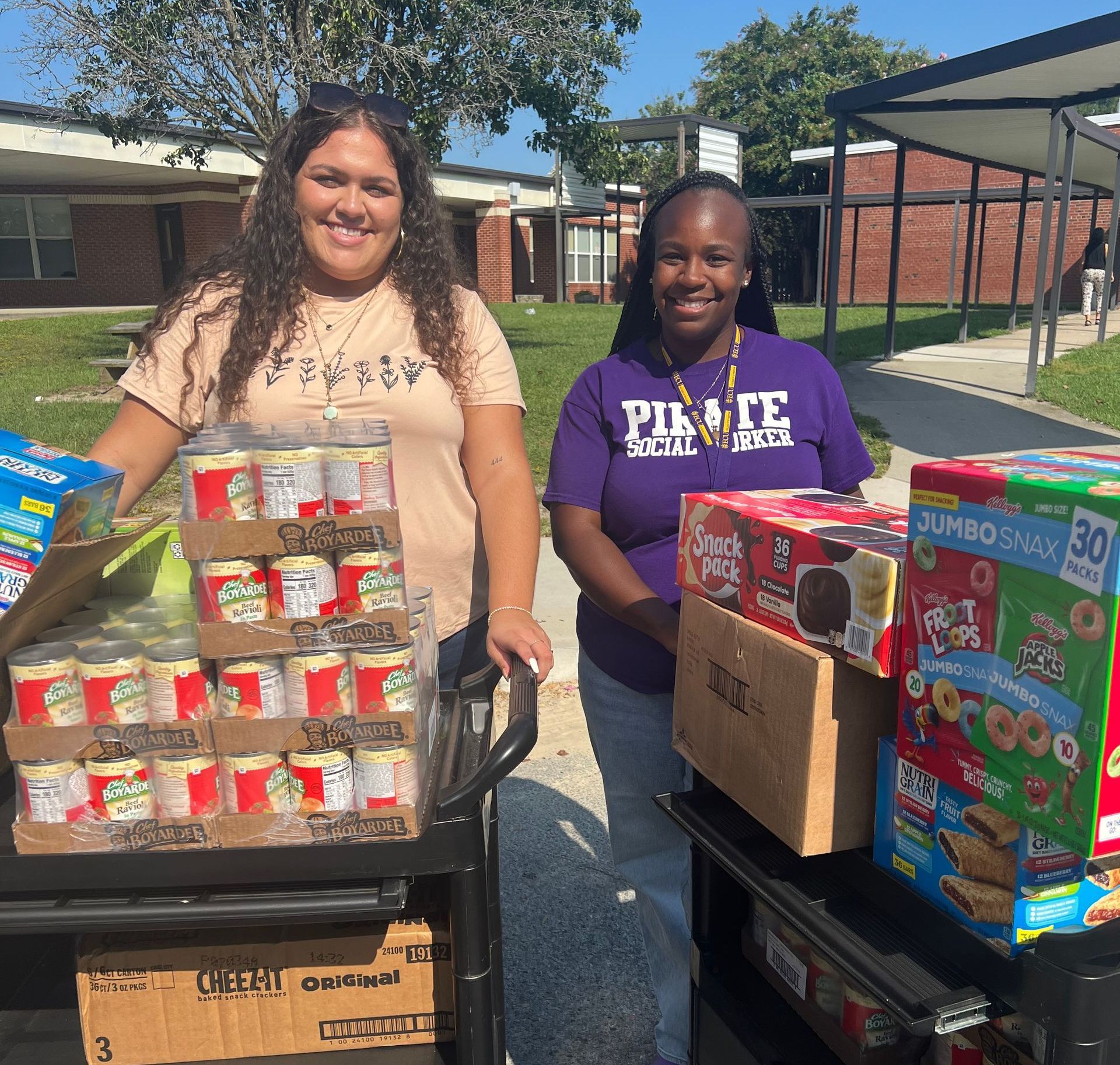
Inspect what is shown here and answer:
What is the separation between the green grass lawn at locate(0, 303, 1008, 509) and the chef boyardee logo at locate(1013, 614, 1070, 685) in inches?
280

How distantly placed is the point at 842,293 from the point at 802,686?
115 ft

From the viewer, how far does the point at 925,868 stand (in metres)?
1.44

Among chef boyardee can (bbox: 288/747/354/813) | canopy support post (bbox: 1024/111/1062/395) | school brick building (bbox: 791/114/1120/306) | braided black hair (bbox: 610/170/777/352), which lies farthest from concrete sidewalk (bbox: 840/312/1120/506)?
school brick building (bbox: 791/114/1120/306)

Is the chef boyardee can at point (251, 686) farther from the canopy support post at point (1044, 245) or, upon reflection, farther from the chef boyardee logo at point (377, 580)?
the canopy support post at point (1044, 245)

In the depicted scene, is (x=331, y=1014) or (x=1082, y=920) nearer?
(x=1082, y=920)

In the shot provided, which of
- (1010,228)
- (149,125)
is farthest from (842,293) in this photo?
(149,125)

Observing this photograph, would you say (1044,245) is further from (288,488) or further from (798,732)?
(288,488)

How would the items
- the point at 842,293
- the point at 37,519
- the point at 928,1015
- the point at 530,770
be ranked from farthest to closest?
1. the point at 842,293
2. the point at 530,770
3. the point at 37,519
4. the point at 928,1015

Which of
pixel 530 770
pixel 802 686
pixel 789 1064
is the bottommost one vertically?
pixel 530 770

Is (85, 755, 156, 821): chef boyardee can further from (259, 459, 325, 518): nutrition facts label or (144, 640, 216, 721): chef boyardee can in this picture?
(259, 459, 325, 518): nutrition facts label

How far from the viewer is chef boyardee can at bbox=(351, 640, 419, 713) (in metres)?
1.61

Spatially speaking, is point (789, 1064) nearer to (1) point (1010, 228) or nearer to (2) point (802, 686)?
(2) point (802, 686)

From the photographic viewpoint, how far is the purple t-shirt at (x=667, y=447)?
7.13ft

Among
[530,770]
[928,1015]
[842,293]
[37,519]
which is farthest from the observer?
[842,293]
